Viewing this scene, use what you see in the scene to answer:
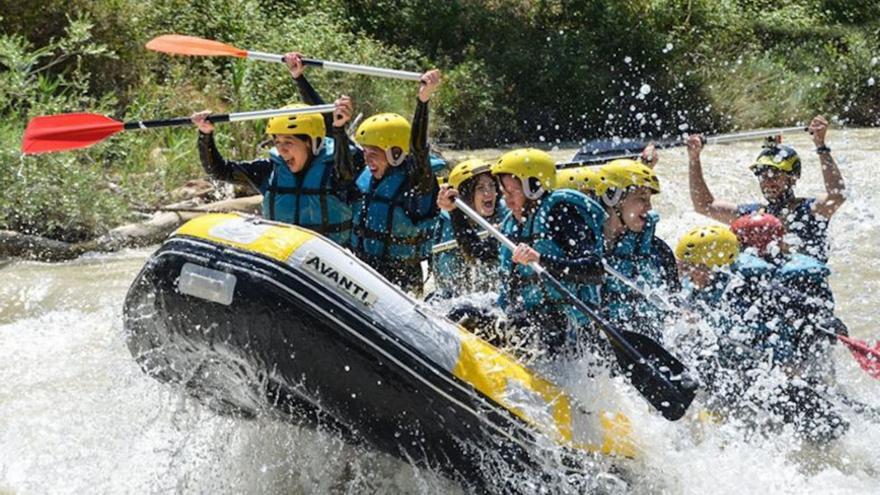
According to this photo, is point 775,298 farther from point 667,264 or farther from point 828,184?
point 828,184

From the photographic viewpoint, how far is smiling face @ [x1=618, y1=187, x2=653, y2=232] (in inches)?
208

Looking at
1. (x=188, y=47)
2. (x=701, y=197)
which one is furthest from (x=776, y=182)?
(x=188, y=47)

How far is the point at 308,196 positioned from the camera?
5.29 meters

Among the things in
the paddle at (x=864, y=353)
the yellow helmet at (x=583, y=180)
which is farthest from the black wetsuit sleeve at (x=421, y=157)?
the paddle at (x=864, y=353)

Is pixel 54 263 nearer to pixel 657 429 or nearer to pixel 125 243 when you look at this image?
pixel 125 243

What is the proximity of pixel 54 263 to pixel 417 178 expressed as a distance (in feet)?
13.6

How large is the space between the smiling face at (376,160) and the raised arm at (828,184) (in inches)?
86.7

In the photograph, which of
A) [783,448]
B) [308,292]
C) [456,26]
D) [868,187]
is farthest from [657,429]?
[456,26]

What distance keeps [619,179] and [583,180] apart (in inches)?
6.5

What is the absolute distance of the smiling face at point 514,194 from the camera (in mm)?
4586

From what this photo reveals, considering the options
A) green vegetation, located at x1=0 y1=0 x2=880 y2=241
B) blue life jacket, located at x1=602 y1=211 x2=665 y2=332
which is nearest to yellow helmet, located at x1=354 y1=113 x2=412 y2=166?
blue life jacket, located at x1=602 y1=211 x2=665 y2=332

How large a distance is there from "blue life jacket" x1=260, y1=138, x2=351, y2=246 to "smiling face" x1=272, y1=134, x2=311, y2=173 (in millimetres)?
27

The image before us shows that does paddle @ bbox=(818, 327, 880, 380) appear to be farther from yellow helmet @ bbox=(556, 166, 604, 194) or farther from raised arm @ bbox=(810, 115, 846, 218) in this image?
yellow helmet @ bbox=(556, 166, 604, 194)

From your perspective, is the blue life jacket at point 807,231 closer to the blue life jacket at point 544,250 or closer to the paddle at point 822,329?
the paddle at point 822,329
